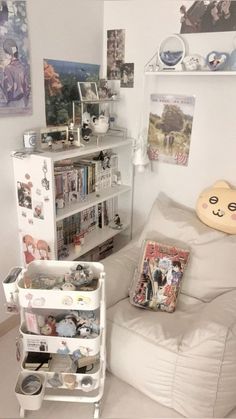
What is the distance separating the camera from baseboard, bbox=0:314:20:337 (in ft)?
6.71

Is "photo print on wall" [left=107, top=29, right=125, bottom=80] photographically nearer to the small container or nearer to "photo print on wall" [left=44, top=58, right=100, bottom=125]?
"photo print on wall" [left=44, top=58, right=100, bottom=125]

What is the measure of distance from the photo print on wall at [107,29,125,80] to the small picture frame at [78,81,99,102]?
0.21m

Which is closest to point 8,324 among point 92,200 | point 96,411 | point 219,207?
point 96,411

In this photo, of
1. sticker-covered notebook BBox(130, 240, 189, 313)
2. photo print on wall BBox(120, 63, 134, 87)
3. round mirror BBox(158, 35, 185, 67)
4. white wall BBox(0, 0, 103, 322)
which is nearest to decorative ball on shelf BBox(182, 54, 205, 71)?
round mirror BBox(158, 35, 185, 67)

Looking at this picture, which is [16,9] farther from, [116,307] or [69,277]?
[116,307]

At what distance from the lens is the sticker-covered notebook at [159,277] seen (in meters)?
1.82

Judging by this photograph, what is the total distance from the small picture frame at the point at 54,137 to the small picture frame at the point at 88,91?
0.80ft

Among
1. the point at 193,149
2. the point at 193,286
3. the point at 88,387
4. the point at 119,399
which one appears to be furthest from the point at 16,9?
the point at 119,399

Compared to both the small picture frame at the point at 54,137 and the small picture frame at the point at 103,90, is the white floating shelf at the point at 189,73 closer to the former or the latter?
the small picture frame at the point at 103,90

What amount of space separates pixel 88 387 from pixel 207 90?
1.71 m

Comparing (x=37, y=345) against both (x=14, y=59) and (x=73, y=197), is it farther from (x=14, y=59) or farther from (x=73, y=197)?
(x=14, y=59)

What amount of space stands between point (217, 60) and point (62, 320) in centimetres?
156

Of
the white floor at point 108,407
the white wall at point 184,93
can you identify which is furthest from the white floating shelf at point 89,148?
the white floor at point 108,407

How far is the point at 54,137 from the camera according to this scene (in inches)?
78.4
